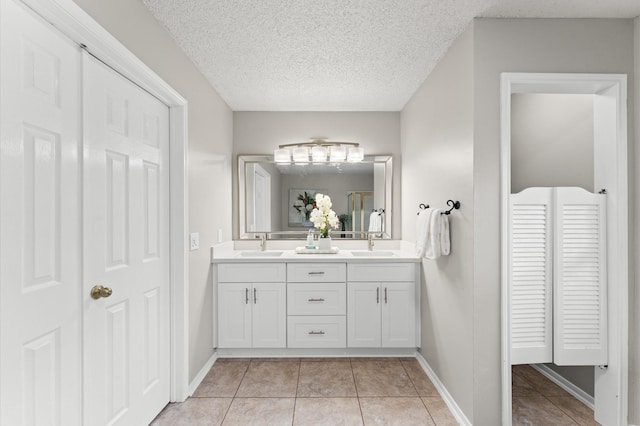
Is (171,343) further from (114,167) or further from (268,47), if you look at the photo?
(268,47)

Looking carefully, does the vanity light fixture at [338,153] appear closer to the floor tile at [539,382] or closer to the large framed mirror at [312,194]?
the large framed mirror at [312,194]

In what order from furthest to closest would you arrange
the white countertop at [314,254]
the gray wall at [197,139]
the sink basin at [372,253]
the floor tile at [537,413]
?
the sink basin at [372,253], the white countertop at [314,254], the floor tile at [537,413], the gray wall at [197,139]

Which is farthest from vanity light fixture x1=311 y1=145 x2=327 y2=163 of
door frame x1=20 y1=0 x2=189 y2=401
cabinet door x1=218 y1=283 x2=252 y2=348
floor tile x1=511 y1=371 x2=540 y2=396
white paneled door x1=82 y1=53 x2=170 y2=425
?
floor tile x1=511 y1=371 x2=540 y2=396

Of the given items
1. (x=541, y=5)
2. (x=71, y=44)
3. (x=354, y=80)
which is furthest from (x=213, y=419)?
(x=541, y=5)

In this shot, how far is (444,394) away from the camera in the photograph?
2443 mm

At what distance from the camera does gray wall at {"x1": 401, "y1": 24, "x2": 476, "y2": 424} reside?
2092mm

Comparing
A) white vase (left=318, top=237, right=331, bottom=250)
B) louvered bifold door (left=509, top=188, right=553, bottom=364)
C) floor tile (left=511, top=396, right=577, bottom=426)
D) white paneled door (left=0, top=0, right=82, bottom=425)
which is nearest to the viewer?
white paneled door (left=0, top=0, right=82, bottom=425)

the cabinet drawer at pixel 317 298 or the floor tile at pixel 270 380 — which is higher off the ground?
the cabinet drawer at pixel 317 298

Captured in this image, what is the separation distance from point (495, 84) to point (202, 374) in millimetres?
2845

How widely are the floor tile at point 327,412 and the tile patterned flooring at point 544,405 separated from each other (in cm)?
96

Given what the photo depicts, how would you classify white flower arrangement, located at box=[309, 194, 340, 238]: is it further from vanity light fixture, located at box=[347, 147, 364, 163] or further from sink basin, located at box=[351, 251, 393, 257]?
vanity light fixture, located at box=[347, 147, 364, 163]

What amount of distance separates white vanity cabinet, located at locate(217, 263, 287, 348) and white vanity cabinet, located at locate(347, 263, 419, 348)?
617 millimetres

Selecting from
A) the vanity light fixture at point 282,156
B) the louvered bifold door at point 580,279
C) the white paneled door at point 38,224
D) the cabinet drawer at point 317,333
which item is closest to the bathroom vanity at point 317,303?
the cabinet drawer at point 317,333

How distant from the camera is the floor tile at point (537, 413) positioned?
7.04 feet
